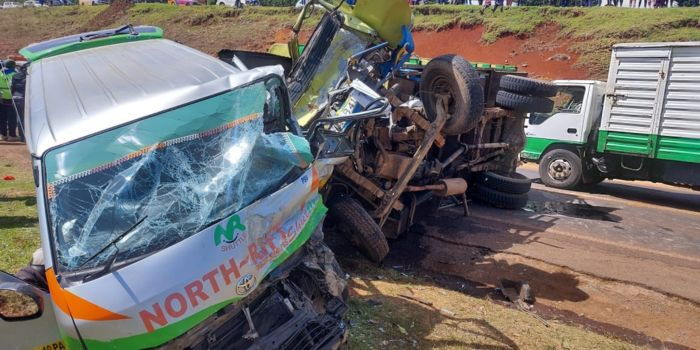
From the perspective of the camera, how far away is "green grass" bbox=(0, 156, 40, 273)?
5021 mm

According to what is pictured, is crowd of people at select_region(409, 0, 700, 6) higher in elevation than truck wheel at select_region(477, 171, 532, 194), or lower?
higher

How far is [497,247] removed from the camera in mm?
5785

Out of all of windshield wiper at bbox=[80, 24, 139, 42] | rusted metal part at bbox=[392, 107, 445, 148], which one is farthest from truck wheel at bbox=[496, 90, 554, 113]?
windshield wiper at bbox=[80, 24, 139, 42]

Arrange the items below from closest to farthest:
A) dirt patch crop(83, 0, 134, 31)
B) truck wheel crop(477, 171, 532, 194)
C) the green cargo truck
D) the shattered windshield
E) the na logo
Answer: the shattered windshield
the na logo
truck wheel crop(477, 171, 532, 194)
the green cargo truck
dirt patch crop(83, 0, 134, 31)

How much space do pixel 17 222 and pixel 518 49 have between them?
22540 mm

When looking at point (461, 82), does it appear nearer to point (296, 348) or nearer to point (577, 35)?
point (296, 348)

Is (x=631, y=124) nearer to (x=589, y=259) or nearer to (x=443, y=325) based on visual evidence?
(x=589, y=259)

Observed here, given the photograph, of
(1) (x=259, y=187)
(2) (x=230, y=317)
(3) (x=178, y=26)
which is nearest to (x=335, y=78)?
(1) (x=259, y=187)

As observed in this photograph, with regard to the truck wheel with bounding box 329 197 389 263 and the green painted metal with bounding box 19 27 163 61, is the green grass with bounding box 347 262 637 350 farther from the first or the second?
the green painted metal with bounding box 19 27 163 61

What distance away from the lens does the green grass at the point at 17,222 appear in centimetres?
502

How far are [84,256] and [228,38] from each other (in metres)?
33.1

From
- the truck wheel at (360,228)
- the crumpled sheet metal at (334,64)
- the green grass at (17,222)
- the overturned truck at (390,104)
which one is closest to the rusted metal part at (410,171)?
the overturned truck at (390,104)

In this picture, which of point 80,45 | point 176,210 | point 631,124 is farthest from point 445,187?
point 631,124

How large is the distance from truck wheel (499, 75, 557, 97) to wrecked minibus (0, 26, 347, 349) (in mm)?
4588
